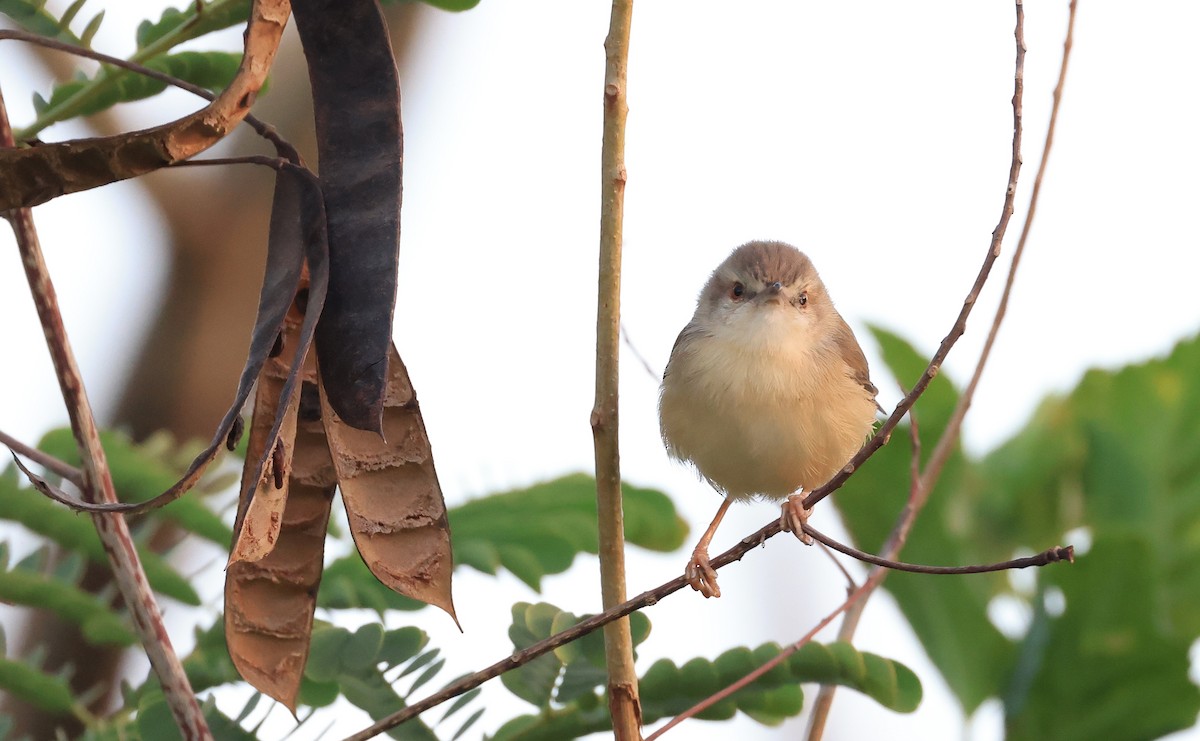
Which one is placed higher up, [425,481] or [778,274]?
[778,274]

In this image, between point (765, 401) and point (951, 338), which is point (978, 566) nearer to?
point (951, 338)

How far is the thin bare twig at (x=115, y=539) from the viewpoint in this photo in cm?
168

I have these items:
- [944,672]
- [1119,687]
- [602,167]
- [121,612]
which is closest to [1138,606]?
[1119,687]

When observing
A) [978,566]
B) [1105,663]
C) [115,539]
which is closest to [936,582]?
[1105,663]

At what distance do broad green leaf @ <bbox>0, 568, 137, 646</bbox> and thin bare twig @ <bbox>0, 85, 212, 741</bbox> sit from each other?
2.15 ft

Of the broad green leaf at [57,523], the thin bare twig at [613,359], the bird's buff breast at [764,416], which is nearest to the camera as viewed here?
the thin bare twig at [613,359]

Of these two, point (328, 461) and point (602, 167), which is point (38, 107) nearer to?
point (328, 461)

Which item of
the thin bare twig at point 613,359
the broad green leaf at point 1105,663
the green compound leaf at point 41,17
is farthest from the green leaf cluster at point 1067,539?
the green compound leaf at point 41,17

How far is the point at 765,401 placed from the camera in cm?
296

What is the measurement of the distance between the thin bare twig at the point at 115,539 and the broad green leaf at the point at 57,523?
2.23 feet

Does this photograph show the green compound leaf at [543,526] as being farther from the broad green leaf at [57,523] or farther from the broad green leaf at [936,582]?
the broad green leaf at [936,582]

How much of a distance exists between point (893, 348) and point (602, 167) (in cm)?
252

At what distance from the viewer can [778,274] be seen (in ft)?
11.8

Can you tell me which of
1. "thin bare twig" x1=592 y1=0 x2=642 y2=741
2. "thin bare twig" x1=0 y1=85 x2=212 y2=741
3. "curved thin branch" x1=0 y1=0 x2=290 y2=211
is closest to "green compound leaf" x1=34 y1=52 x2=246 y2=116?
"thin bare twig" x1=0 y1=85 x2=212 y2=741
